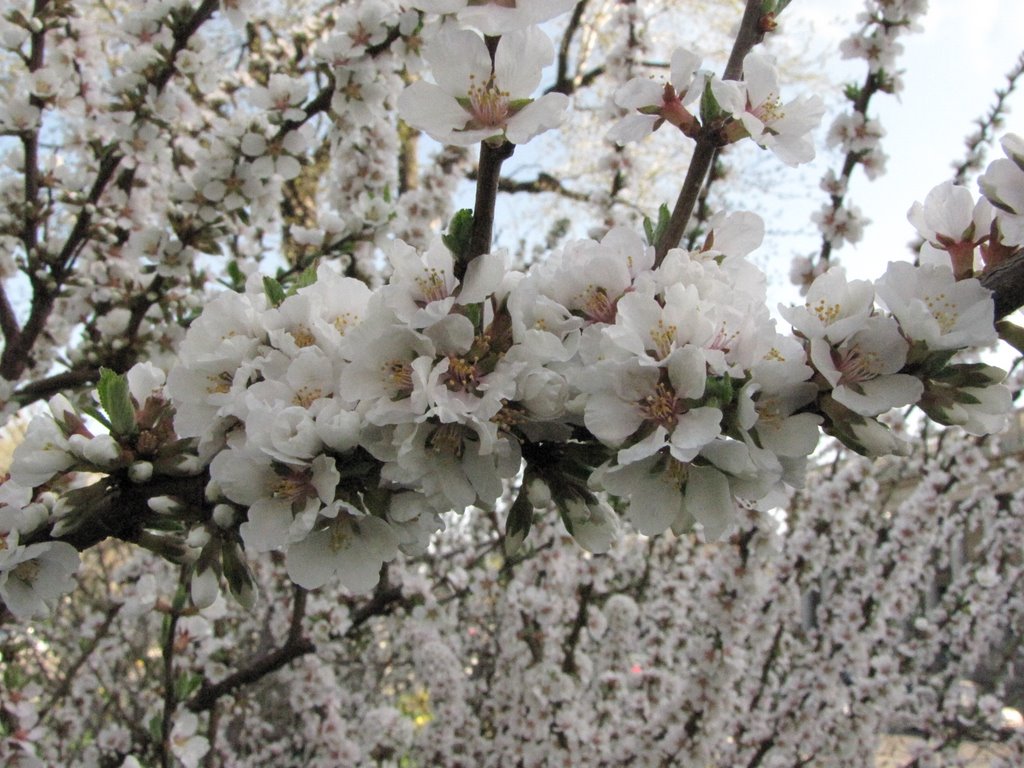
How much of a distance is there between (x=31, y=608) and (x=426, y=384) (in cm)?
72

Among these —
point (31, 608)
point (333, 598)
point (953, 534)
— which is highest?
point (953, 534)

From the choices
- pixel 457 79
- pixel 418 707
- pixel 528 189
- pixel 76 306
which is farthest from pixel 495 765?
pixel 528 189

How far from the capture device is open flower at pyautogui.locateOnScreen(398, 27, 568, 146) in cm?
89

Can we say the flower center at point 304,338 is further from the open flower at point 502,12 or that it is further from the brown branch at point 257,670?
the brown branch at point 257,670

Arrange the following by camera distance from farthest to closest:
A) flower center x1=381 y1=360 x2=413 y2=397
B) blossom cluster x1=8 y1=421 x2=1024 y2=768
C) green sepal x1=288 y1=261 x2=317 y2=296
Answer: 1. blossom cluster x1=8 y1=421 x2=1024 y2=768
2. green sepal x1=288 y1=261 x2=317 y2=296
3. flower center x1=381 y1=360 x2=413 y2=397

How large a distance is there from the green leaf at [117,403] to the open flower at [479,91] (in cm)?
60

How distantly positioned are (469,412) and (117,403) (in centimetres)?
59

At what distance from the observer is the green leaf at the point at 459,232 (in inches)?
36.4

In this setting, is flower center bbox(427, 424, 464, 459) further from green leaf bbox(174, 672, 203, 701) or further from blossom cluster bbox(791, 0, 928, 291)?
blossom cluster bbox(791, 0, 928, 291)

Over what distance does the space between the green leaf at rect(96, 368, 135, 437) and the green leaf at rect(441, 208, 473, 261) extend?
1.85ft

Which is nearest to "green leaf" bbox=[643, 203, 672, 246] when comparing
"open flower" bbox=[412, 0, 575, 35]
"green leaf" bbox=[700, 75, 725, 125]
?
"green leaf" bbox=[700, 75, 725, 125]

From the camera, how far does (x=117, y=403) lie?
3.64 feet

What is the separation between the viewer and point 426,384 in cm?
87

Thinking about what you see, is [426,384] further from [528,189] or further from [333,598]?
[528,189]
